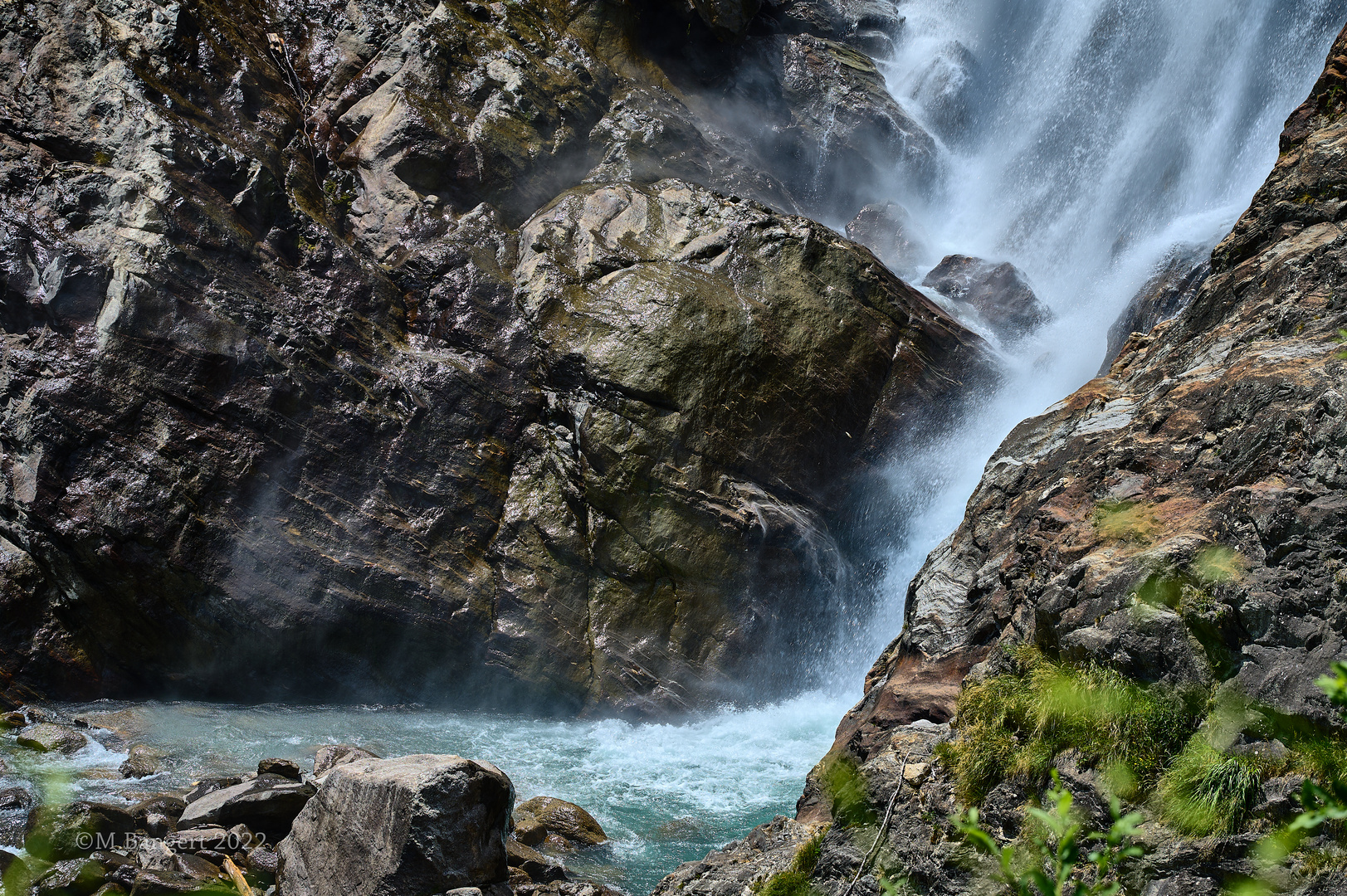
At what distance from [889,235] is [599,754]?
15.3 metres

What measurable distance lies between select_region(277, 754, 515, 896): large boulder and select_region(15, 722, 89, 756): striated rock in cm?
407

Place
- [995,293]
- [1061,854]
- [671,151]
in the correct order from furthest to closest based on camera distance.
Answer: [995,293], [671,151], [1061,854]

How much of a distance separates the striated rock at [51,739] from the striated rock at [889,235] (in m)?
18.0

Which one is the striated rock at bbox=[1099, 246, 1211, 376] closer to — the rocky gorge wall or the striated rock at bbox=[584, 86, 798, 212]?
the rocky gorge wall

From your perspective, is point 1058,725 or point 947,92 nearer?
point 1058,725

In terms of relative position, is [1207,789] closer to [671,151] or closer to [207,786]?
[207,786]

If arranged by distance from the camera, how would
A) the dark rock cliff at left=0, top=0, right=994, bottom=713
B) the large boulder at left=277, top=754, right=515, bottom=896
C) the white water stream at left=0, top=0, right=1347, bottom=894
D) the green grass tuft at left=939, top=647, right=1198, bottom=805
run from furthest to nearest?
the dark rock cliff at left=0, top=0, right=994, bottom=713 → the white water stream at left=0, top=0, right=1347, bottom=894 → the large boulder at left=277, top=754, right=515, bottom=896 → the green grass tuft at left=939, top=647, right=1198, bottom=805

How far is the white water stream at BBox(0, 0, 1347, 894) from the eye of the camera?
10078 mm

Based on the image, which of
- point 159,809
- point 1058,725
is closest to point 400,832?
point 159,809

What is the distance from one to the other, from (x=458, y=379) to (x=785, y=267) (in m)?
5.60

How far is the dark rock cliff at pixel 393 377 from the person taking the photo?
36.4ft

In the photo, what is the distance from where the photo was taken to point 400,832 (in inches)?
230

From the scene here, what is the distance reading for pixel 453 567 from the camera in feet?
41.5

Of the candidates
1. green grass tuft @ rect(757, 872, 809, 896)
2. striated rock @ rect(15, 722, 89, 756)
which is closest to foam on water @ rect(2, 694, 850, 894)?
striated rock @ rect(15, 722, 89, 756)
